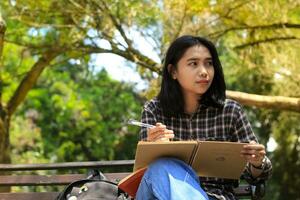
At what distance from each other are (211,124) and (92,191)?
66 centimetres

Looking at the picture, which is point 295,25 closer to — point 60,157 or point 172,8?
point 172,8

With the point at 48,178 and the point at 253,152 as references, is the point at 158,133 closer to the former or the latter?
the point at 253,152

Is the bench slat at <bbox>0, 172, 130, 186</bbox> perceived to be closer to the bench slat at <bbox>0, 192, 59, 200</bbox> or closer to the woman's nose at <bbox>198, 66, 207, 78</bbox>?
the bench slat at <bbox>0, 192, 59, 200</bbox>

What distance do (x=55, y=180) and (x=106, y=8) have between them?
2387 millimetres

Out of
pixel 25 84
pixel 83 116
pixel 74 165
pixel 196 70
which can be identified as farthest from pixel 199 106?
pixel 83 116

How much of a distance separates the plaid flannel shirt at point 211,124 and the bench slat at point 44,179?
0.68 metres

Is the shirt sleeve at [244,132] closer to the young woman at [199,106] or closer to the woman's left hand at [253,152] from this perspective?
the young woman at [199,106]

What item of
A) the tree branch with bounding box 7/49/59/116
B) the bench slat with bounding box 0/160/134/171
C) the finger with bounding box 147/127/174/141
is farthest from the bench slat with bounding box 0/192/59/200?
the tree branch with bounding box 7/49/59/116

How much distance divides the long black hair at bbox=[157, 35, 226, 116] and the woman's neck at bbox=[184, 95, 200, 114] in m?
0.02

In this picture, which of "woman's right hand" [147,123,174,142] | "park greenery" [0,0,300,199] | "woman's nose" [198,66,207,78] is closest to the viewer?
"woman's right hand" [147,123,174,142]

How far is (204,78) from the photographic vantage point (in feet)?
7.32

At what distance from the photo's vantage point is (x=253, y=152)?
1998 millimetres

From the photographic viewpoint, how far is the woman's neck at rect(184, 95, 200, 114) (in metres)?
2.33

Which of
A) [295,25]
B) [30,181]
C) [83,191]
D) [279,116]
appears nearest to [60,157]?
[279,116]
